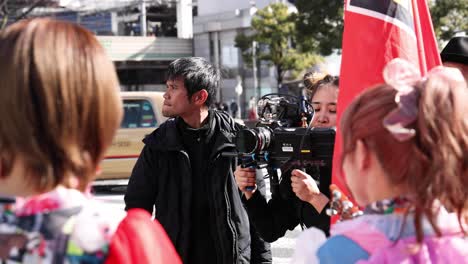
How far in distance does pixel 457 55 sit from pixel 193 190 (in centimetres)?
146

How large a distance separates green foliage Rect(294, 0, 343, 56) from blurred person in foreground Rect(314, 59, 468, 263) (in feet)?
82.5

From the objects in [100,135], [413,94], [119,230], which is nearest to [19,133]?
[100,135]

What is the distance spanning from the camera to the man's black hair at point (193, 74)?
3623 mm

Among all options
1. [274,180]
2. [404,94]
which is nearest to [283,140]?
[274,180]

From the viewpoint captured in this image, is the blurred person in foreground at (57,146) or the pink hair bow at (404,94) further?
the pink hair bow at (404,94)

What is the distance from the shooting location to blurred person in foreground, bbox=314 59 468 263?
1.54 metres

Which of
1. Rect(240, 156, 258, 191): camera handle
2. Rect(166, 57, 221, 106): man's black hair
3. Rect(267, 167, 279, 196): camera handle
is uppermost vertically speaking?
Rect(166, 57, 221, 106): man's black hair

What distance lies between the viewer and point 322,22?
27516 millimetres

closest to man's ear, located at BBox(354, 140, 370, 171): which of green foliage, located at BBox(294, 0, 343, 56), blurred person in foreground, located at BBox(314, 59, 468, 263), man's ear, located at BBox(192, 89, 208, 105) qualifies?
blurred person in foreground, located at BBox(314, 59, 468, 263)

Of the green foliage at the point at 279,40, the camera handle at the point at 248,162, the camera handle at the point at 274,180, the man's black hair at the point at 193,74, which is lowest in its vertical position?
the green foliage at the point at 279,40

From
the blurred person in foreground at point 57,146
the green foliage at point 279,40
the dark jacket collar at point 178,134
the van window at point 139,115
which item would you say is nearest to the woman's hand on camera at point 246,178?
the dark jacket collar at point 178,134

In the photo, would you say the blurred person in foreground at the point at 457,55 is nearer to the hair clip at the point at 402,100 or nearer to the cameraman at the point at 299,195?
the cameraman at the point at 299,195

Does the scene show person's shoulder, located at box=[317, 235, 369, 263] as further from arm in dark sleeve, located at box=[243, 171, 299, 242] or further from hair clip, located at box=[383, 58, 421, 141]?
arm in dark sleeve, located at box=[243, 171, 299, 242]

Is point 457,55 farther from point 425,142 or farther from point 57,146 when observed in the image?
point 57,146
